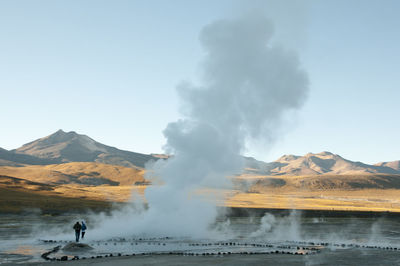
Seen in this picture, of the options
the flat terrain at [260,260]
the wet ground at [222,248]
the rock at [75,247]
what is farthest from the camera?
the rock at [75,247]

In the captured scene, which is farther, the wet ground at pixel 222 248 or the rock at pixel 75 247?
the rock at pixel 75 247

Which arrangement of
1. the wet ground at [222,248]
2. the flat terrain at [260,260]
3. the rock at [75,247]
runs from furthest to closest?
the rock at [75,247]
the wet ground at [222,248]
the flat terrain at [260,260]

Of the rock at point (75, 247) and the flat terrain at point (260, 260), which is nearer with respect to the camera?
the flat terrain at point (260, 260)

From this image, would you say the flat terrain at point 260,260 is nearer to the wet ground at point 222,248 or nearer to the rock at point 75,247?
the wet ground at point 222,248

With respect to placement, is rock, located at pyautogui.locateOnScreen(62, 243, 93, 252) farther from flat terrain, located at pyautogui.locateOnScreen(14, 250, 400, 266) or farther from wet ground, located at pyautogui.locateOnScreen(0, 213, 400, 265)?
flat terrain, located at pyautogui.locateOnScreen(14, 250, 400, 266)

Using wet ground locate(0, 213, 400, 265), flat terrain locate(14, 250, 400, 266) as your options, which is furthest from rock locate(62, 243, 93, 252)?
flat terrain locate(14, 250, 400, 266)

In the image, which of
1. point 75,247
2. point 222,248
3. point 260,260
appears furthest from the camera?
point 222,248

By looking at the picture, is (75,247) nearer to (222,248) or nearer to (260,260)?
(222,248)

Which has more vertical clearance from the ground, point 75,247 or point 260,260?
point 260,260

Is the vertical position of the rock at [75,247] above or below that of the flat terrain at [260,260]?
below

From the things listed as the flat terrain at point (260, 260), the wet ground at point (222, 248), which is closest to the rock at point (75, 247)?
the wet ground at point (222, 248)

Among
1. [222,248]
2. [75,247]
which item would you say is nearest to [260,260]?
[222,248]

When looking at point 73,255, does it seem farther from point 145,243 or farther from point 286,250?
point 286,250

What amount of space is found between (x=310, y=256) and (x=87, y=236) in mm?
25059
